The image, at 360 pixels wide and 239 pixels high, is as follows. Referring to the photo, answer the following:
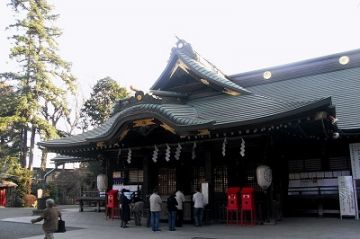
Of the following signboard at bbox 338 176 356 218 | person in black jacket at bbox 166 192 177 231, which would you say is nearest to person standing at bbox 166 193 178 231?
person in black jacket at bbox 166 192 177 231

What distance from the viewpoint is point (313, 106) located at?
1212cm

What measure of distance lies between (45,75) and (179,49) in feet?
63.4

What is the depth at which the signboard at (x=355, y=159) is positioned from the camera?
15312 millimetres

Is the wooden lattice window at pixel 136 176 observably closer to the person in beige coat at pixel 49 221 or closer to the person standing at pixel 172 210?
the person standing at pixel 172 210

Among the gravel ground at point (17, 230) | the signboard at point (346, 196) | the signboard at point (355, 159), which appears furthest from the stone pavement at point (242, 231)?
the signboard at point (355, 159)

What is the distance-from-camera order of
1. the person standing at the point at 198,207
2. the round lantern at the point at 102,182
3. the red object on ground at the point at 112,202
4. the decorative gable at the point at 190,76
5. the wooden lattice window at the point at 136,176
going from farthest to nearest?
the wooden lattice window at the point at 136,176 → the round lantern at the point at 102,182 → the decorative gable at the point at 190,76 → the red object on ground at the point at 112,202 → the person standing at the point at 198,207

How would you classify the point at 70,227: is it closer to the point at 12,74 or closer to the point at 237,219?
the point at 237,219

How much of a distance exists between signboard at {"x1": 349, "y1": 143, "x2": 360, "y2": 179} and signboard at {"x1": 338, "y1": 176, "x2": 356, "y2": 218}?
38 cm

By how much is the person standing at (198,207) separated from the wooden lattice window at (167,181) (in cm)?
406

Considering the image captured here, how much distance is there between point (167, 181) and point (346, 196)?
805 centimetres

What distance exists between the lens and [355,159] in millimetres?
Result: 15469

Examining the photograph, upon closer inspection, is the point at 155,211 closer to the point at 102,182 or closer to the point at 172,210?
the point at 172,210

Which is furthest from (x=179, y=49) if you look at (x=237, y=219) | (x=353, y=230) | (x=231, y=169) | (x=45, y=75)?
(x=45, y=75)

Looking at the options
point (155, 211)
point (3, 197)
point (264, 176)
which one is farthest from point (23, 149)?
point (264, 176)
